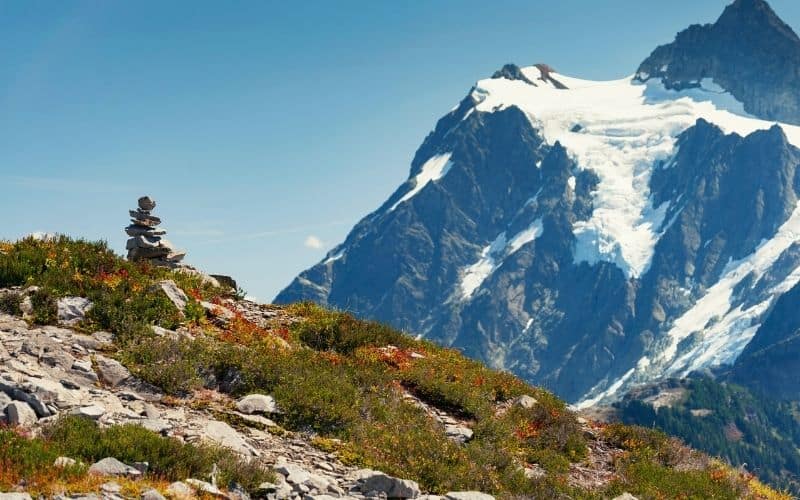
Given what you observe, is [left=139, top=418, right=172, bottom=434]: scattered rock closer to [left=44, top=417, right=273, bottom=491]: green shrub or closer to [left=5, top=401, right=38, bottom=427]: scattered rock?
[left=44, top=417, right=273, bottom=491]: green shrub

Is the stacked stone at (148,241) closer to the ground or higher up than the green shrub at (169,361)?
higher up

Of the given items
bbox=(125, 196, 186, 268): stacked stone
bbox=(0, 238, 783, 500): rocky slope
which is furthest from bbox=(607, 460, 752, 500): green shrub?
bbox=(125, 196, 186, 268): stacked stone

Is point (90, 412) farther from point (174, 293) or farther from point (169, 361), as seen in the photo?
point (174, 293)

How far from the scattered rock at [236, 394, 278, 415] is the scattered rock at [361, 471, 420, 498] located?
3735mm

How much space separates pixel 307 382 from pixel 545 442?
6.64 metres

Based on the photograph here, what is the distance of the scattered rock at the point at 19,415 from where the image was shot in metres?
12.6

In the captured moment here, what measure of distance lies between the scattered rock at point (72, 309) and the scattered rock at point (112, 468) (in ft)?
26.3

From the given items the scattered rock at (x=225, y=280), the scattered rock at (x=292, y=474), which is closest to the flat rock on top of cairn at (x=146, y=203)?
the scattered rock at (x=225, y=280)

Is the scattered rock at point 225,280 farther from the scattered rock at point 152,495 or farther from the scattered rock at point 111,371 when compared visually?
the scattered rock at point 152,495

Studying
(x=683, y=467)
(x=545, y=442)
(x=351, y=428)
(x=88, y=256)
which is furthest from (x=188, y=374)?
(x=683, y=467)

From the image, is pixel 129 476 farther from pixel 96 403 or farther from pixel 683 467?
pixel 683 467

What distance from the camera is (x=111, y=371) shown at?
16.4m

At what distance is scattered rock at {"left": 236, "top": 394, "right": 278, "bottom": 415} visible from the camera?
1644 cm

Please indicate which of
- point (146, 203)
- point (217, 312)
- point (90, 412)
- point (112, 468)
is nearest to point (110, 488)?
point (112, 468)
